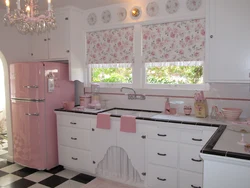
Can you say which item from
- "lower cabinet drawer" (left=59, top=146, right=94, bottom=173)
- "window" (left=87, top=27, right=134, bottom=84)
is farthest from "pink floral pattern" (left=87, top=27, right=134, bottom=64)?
"lower cabinet drawer" (left=59, top=146, right=94, bottom=173)

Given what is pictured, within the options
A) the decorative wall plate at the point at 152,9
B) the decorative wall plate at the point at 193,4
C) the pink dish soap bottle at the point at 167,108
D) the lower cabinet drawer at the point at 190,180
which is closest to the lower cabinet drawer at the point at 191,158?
the lower cabinet drawer at the point at 190,180

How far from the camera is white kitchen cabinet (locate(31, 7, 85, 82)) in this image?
3531 millimetres

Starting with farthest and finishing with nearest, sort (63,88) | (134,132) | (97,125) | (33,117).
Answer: (63,88) → (33,117) → (97,125) → (134,132)

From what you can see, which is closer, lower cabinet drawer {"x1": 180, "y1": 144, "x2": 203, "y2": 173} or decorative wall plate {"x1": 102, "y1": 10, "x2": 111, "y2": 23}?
lower cabinet drawer {"x1": 180, "y1": 144, "x2": 203, "y2": 173}

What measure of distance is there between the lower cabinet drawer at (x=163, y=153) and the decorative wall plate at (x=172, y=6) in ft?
5.53

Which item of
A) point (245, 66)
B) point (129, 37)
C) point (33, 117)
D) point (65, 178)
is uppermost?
point (129, 37)

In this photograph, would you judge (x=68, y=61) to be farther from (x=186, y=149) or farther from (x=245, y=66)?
(x=245, y=66)

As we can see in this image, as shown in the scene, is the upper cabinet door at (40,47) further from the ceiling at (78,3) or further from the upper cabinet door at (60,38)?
the ceiling at (78,3)

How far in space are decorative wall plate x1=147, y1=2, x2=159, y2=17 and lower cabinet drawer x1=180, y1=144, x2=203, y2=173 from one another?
1784 millimetres

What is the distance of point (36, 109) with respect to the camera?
10.9ft

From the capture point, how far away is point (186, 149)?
97.7 inches

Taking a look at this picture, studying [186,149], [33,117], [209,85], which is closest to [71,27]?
[33,117]

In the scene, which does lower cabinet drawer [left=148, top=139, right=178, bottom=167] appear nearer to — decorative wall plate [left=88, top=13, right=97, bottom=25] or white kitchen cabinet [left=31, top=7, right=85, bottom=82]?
white kitchen cabinet [left=31, top=7, right=85, bottom=82]

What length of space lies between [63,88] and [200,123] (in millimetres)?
2172
